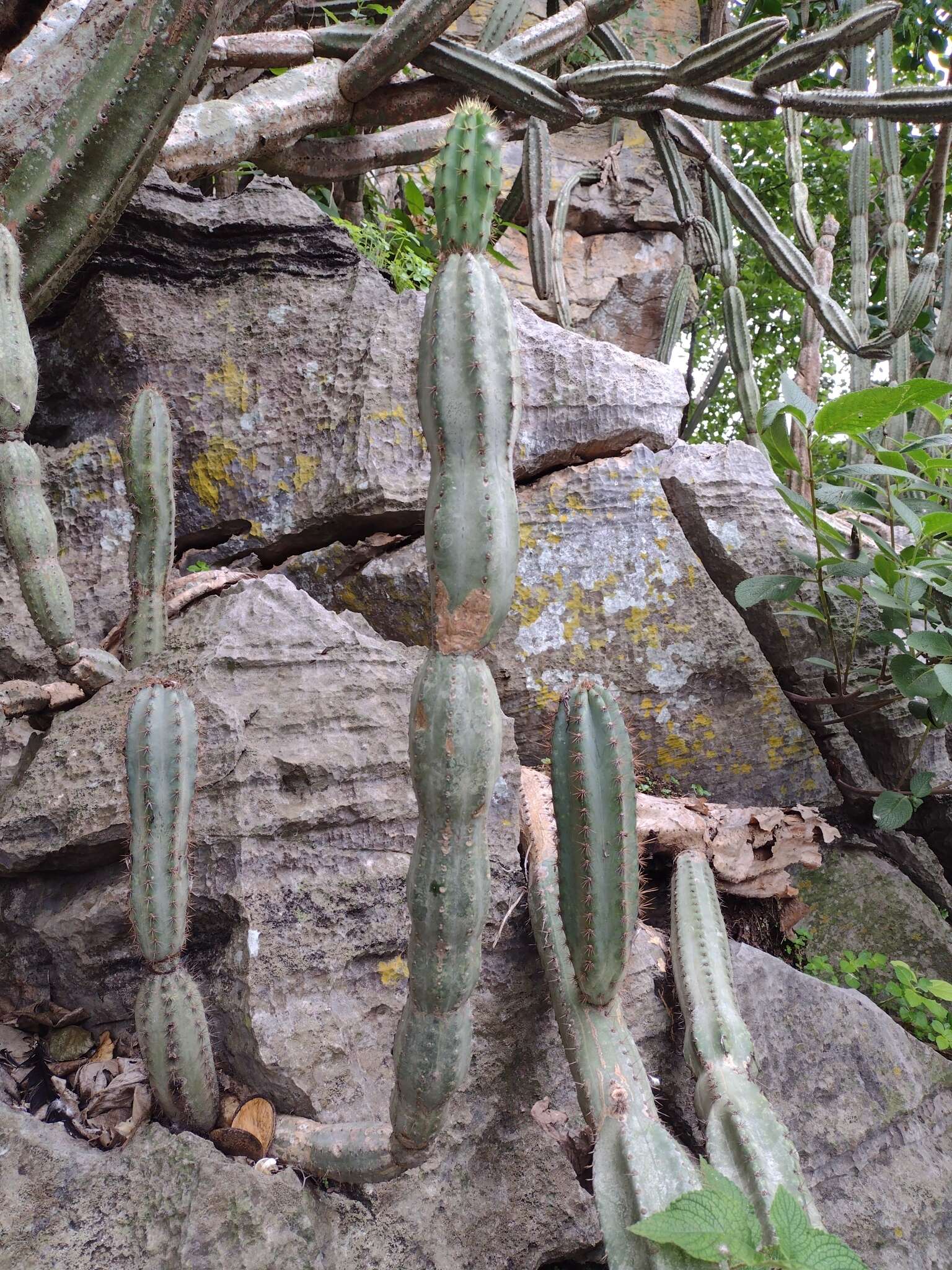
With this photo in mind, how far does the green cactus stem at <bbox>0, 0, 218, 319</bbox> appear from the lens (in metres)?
2.17

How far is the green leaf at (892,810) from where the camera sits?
2898mm

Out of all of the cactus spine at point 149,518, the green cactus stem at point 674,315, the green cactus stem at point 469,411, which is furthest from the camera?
the green cactus stem at point 674,315

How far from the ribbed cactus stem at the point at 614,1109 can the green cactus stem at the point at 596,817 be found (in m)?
0.16

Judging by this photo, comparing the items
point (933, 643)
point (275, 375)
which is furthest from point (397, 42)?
point (933, 643)

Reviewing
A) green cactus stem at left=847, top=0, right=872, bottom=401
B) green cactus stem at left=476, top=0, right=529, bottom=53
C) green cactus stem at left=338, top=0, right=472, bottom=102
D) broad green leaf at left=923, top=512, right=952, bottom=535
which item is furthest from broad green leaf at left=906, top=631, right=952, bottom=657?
green cactus stem at left=476, top=0, right=529, bottom=53

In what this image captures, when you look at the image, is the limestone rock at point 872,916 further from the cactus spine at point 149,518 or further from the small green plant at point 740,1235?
the cactus spine at point 149,518

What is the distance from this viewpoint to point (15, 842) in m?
2.21

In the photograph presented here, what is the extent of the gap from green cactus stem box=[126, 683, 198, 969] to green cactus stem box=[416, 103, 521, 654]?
67 centimetres

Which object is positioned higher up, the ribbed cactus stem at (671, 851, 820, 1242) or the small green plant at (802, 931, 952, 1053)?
the ribbed cactus stem at (671, 851, 820, 1242)

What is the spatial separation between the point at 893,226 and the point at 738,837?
413cm

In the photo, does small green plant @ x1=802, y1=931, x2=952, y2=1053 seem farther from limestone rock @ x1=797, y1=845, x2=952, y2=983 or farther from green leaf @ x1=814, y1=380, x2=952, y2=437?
green leaf @ x1=814, y1=380, x2=952, y2=437

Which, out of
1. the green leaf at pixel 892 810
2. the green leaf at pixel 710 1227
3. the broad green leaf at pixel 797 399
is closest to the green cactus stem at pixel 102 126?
the broad green leaf at pixel 797 399

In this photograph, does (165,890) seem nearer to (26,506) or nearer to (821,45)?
(26,506)

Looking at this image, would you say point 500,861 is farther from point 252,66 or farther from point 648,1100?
point 252,66
